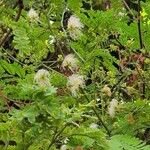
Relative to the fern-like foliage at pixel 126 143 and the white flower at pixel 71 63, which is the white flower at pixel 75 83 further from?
the fern-like foliage at pixel 126 143

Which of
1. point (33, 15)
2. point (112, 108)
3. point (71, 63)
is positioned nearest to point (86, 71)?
point (71, 63)

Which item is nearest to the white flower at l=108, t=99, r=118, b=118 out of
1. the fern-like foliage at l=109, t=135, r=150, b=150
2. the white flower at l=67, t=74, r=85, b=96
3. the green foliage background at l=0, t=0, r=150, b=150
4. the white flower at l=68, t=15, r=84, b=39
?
the green foliage background at l=0, t=0, r=150, b=150

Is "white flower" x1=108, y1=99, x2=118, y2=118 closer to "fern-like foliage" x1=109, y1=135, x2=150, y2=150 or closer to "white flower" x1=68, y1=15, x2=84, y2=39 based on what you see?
"fern-like foliage" x1=109, y1=135, x2=150, y2=150

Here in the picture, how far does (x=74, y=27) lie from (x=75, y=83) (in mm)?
326

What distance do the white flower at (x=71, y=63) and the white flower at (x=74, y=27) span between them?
0.39 feet

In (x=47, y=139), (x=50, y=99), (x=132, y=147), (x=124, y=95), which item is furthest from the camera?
(x=124, y=95)

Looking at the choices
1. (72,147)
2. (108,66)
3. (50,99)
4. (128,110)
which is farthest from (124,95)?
(50,99)

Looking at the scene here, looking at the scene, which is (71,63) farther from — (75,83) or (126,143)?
(126,143)

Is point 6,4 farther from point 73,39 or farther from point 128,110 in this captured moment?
point 128,110

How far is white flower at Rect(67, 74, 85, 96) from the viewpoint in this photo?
119 inches

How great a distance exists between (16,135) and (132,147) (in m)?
0.68

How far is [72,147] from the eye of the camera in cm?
229

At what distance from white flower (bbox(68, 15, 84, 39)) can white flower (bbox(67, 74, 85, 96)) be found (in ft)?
0.83

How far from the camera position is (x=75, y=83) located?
301cm
